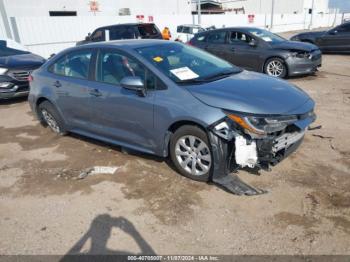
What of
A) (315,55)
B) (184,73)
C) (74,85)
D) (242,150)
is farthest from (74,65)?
(315,55)

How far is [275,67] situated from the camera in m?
9.41

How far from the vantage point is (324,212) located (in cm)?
326

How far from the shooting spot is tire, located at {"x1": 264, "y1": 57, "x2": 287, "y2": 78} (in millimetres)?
9242

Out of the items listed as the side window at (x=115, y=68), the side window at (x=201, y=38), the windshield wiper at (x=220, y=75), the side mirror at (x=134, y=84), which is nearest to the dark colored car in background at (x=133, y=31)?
the side window at (x=201, y=38)

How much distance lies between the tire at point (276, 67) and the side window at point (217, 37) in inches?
68.4

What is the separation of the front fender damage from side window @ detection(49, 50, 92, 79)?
2.31 metres

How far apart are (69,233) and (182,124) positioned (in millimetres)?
1678

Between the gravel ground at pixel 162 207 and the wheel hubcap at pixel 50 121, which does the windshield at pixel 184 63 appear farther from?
the wheel hubcap at pixel 50 121

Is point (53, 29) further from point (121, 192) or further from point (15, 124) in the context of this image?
point (121, 192)

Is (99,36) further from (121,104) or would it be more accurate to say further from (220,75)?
(220,75)

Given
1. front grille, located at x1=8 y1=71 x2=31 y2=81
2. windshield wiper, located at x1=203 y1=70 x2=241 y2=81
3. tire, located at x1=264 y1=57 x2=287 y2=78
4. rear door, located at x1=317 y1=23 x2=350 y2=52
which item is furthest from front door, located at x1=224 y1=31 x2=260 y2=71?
rear door, located at x1=317 y1=23 x2=350 y2=52

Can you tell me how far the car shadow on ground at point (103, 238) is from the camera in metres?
2.87

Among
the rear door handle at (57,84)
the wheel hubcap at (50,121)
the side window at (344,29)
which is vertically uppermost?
the rear door handle at (57,84)

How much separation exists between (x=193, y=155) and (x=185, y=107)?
1.91 ft
